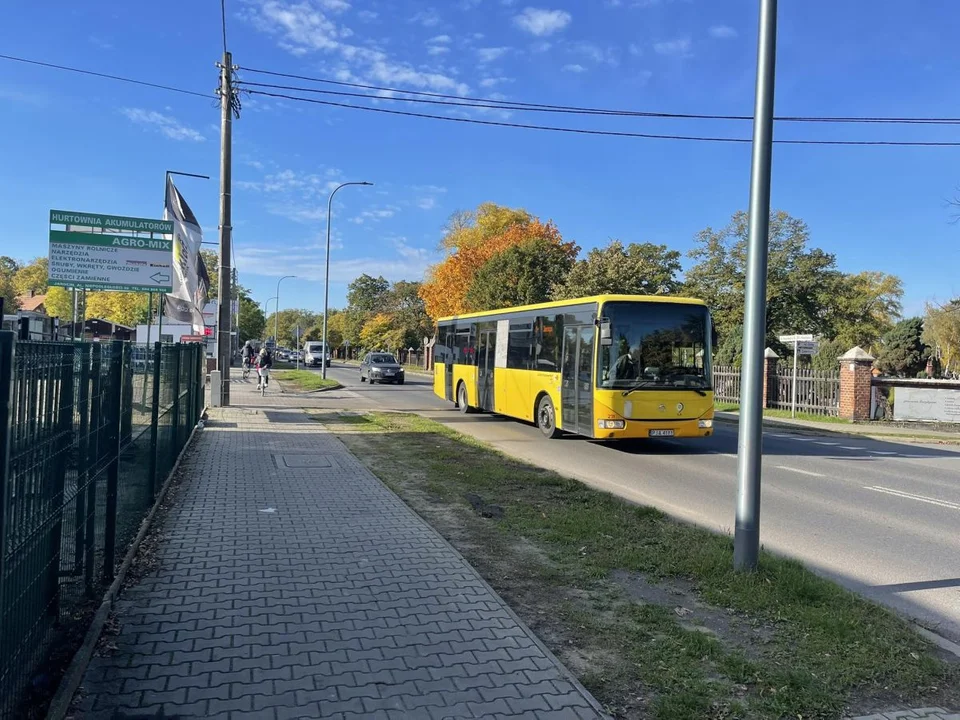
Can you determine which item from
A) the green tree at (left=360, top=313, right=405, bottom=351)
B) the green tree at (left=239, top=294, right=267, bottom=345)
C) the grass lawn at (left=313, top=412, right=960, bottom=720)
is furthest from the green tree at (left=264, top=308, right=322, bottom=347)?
the grass lawn at (left=313, top=412, right=960, bottom=720)

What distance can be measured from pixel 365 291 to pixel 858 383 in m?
95.9

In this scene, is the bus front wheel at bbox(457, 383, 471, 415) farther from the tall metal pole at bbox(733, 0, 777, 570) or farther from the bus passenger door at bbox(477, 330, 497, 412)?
the tall metal pole at bbox(733, 0, 777, 570)

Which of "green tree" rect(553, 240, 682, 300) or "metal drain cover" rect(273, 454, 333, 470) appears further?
"green tree" rect(553, 240, 682, 300)

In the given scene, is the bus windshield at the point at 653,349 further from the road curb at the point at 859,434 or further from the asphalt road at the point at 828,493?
the road curb at the point at 859,434

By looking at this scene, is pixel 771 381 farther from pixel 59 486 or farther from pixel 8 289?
pixel 8 289

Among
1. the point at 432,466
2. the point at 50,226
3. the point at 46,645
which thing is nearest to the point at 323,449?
the point at 432,466

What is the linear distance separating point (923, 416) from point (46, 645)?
82.7ft

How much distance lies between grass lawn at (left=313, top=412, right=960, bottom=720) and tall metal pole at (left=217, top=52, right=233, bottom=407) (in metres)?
12.4

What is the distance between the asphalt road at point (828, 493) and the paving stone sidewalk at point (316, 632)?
3.18m

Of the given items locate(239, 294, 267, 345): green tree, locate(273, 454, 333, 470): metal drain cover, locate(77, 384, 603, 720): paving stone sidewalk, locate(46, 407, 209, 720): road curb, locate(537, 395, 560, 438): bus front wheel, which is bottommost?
locate(77, 384, 603, 720): paving stone sidewalk

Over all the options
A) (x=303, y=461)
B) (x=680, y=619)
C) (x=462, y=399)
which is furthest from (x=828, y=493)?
(x=462, y=399)

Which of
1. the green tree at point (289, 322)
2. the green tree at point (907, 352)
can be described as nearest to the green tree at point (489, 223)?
the green tree at point (907, 352)

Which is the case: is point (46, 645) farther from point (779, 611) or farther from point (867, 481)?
point (867, 481)

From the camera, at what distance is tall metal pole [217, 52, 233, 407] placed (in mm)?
18297
